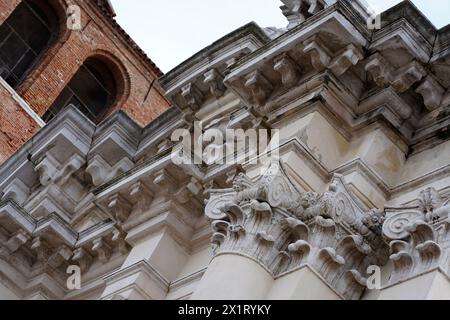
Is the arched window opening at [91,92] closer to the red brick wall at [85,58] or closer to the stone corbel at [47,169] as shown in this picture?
the red brick wall at [85,58]

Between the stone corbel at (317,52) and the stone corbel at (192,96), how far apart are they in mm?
3342

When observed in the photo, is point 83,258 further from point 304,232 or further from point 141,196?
point 304,232

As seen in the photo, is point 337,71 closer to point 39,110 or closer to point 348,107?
point 348,107

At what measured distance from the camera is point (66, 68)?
31.7 metres

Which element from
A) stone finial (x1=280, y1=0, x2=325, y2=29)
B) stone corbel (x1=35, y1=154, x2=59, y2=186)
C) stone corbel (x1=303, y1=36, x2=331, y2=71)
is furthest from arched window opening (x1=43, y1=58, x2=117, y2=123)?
stone corbel (x1=303, y1=36, x2=331, y2=71)

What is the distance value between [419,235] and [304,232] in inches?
40.0

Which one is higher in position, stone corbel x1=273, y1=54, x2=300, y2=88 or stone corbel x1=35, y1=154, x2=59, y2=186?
stone corbel x1=35, y1=154, x2=59, y2=186

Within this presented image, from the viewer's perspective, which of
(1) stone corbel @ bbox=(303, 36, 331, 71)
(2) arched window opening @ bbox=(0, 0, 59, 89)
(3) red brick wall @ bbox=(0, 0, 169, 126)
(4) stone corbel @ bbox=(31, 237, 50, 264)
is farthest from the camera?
(2) arched window opening @ bbox=(0, 0, 59, 89)

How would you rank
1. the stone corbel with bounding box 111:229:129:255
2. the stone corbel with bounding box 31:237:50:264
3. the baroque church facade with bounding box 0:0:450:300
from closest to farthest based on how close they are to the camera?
the baroque church facade with bounding box 0:0:450:300 < the stone corbel with bounding box 111:229:129:255 < the stone corbel with bounding box 31:237:50:264

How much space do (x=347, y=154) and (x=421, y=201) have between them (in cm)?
158

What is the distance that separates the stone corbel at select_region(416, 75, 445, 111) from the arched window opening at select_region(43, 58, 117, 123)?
65.2 ft

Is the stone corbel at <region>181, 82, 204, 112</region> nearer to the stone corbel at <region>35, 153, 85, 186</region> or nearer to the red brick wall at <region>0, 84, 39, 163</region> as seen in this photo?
the stone corbel at <region>35, 153, 85, 186</region>

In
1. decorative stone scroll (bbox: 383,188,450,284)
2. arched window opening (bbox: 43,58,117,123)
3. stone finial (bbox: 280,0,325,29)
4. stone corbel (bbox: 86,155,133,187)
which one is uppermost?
arched window opening (bbox: 43,58,117,123)

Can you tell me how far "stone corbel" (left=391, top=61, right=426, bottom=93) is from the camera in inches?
439
